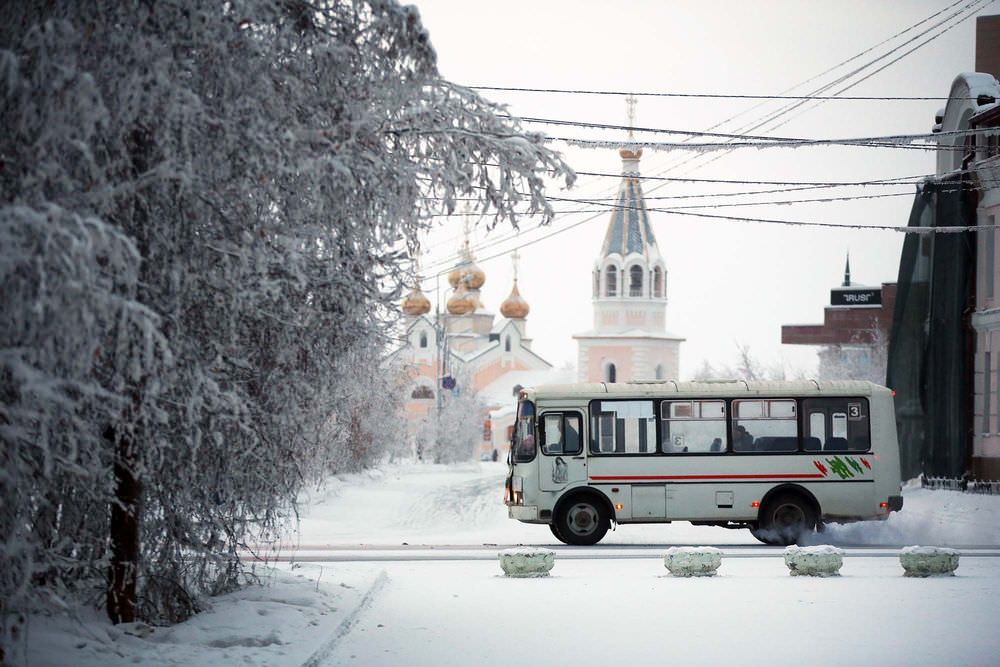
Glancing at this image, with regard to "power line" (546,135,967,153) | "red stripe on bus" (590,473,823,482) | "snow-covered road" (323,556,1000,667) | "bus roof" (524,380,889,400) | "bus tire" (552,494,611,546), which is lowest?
"snow-covered road" (323,556,1000,667)

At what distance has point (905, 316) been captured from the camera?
115ft

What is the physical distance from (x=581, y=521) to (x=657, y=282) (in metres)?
77.0

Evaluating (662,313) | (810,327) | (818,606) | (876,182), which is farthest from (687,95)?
(662,313)

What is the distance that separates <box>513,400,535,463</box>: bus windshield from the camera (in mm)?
24109

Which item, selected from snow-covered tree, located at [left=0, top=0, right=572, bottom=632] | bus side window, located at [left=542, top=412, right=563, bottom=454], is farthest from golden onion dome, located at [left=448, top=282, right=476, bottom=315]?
snow-covered tree, located at [left=0, top=0, right=572, bottom=632]

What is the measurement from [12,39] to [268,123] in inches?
82.2

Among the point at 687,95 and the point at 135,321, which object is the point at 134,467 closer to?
the point at 135,321

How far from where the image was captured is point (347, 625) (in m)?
12.7

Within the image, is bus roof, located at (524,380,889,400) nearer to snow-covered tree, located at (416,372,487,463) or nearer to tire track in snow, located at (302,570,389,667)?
tire track in snow, located at (302,570,389,667)

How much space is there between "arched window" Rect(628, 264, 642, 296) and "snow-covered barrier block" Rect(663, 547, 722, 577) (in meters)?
81.6

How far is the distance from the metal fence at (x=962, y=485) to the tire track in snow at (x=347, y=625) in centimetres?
1891

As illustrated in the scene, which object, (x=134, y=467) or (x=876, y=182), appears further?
(x=876, y=182)

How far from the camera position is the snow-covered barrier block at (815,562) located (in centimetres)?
1736

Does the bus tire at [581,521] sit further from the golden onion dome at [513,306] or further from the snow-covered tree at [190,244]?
the golden onion dome at [513,306]
